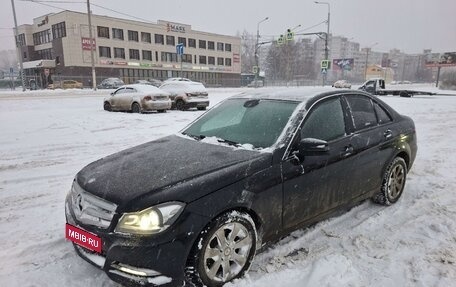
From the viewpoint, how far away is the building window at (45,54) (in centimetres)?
5897

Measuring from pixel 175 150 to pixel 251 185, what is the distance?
0.97m

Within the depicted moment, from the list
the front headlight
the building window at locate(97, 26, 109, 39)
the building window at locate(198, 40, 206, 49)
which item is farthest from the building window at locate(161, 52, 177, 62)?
the front headlight

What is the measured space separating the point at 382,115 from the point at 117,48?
5983 centimetres

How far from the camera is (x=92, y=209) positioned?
2852 mm

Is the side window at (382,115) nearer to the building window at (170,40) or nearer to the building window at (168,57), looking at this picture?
the building window at (168,57)

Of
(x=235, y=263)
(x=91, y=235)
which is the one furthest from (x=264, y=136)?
(x=91, y=235)

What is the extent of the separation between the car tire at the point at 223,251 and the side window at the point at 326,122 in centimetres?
110

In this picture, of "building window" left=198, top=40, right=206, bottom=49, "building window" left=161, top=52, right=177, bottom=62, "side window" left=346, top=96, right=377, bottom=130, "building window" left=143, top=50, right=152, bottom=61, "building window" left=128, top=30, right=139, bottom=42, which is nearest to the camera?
"side window" left=346, top=96, right=377, bottom=130

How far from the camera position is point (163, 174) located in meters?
3.00

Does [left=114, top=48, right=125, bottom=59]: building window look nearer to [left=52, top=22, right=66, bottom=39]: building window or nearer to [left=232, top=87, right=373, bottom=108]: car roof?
[left=52, top=22, right=66, bottom=39]: building window

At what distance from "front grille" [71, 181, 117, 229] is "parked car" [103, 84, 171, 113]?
43.1ft

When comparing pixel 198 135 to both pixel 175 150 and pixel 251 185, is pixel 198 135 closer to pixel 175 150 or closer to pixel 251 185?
pixel 175 150

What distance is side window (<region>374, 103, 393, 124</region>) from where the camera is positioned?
471 centimetres

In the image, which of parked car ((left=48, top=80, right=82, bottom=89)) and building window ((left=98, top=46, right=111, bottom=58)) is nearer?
parked car ((left=48, top=80, right=82, bottom=89))
